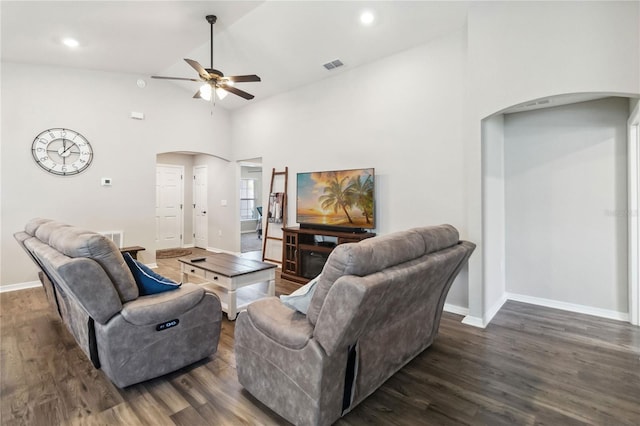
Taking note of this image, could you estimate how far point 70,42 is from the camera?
4195 millimetres

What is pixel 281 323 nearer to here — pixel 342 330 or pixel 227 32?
pixel 342 330

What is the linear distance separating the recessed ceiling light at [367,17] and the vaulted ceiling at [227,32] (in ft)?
0.15

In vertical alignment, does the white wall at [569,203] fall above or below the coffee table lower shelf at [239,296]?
above

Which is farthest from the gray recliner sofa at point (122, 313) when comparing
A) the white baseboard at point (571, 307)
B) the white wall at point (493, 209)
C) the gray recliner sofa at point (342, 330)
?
the white baseboard at point (571, 307)

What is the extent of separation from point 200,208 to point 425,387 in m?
7.32

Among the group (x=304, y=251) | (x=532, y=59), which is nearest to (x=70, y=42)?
(x=304, y=251)

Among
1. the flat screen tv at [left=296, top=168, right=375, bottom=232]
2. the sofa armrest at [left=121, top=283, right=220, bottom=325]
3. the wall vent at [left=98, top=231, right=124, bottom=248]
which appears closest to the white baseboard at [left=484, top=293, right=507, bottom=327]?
the flat screen tv at [left=296, top=168, right=375, bottom=232]

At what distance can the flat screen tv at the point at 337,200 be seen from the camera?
14.1ft

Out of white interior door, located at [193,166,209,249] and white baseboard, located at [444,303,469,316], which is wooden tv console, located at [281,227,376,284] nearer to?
white baseboard, located at [444,303,469,316]

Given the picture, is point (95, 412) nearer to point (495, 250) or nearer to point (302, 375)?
point (302, 375)

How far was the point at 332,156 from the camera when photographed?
5.02 metres

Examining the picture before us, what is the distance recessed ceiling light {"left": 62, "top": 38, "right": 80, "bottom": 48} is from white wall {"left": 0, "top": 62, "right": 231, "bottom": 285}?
2.83ft

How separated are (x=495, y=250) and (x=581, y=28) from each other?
7.44ft

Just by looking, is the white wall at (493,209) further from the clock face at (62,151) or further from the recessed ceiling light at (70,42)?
the clock face at (62,151)
